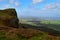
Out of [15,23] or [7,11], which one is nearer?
[15,23]

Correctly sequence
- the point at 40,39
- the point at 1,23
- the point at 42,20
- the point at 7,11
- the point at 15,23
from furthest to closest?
the point at 42,20
the point at 7,11
the point at 15,23
the point at 1,23
the point at 40,39

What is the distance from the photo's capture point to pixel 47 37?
14.6 m

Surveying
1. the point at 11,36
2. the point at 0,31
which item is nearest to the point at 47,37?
the point at 11,36

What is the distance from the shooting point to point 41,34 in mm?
15289

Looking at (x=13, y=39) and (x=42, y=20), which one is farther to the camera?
(x=42, y=20)

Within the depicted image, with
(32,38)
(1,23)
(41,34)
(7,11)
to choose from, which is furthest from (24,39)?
(7,11)

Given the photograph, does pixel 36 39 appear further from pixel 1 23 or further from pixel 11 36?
pixel 1 23

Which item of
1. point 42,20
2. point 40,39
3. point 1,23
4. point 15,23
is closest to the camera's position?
point 40,39

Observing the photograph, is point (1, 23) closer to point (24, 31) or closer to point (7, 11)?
point (7, 11)

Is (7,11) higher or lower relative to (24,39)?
higher

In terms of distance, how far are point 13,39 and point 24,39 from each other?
0.91 meters

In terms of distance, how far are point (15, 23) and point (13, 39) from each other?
10.2m

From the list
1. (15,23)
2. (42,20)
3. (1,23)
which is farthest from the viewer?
(42,20)

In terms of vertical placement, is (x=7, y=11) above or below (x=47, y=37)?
above
